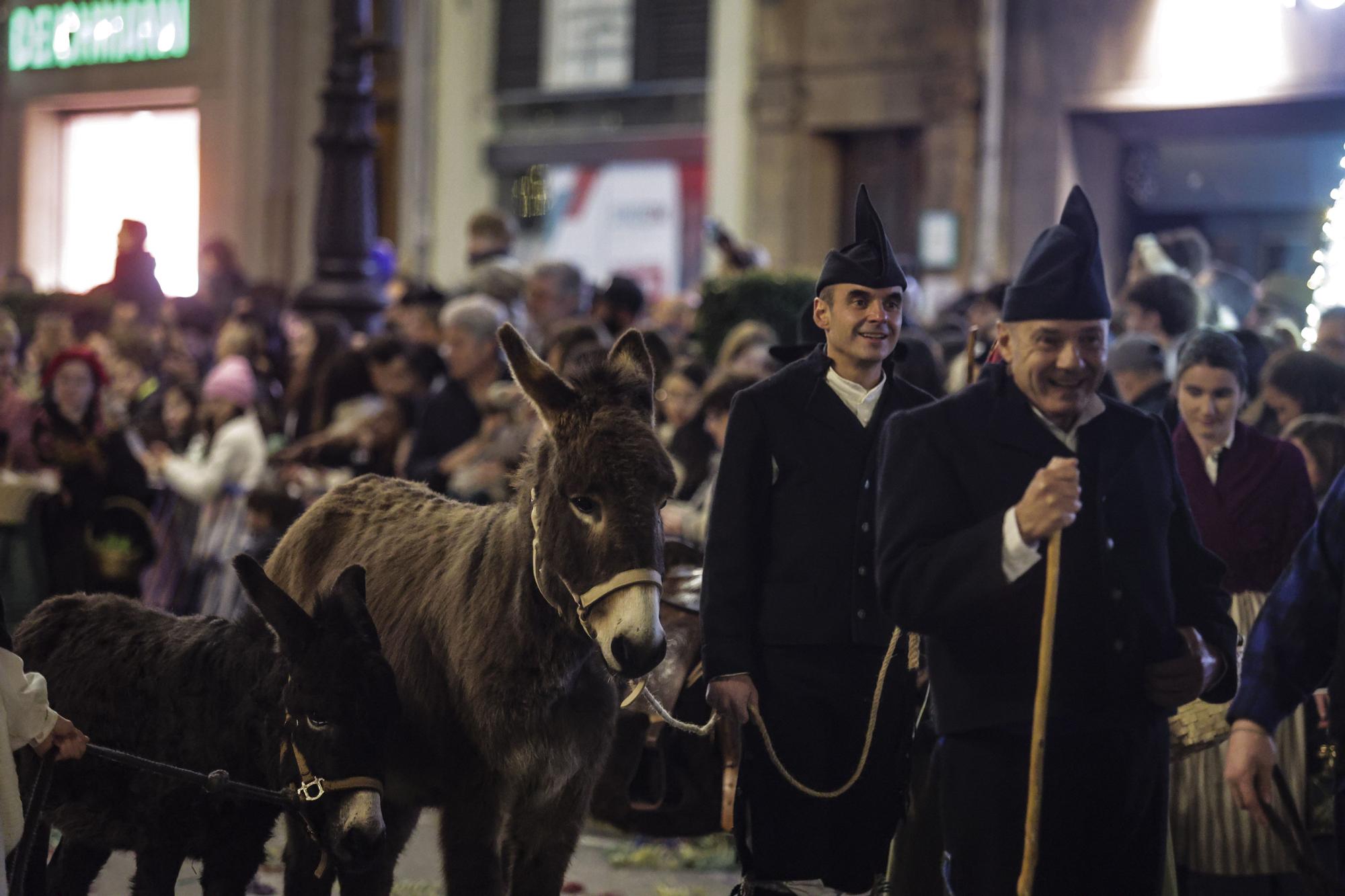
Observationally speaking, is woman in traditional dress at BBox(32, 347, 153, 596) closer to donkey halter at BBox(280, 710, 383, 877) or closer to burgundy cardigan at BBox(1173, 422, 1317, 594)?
donkey halter at BBox(280, 710, 383, 877)

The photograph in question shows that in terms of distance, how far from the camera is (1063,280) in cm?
434

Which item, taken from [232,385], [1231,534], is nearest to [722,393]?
[1231,534]

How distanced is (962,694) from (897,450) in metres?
0.63

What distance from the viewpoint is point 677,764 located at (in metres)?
6.30

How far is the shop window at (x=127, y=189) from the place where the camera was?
30062 millimetres

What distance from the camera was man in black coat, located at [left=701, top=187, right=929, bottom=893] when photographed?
208 inches

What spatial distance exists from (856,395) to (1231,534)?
1.91 m

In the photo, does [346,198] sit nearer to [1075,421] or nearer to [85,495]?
[85,495]

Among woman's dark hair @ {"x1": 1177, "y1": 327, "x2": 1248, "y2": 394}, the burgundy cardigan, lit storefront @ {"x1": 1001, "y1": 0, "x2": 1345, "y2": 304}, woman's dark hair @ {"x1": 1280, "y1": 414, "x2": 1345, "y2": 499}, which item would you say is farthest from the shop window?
the burgundy cardigan

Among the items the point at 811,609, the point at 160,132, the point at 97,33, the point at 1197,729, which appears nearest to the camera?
the point at 811,609

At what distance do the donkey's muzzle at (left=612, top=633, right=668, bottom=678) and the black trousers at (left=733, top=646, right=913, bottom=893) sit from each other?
2.95 feet

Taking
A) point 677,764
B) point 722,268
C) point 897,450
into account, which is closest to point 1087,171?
point 722,268

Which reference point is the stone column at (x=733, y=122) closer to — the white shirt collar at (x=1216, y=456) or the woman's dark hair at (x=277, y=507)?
→ the woman's dark hair at (x=277, y=507)

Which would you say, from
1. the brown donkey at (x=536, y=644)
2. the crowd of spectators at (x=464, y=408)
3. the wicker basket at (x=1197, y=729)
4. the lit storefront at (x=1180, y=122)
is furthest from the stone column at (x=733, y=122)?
the brown donkey at (x=536, y=644)
